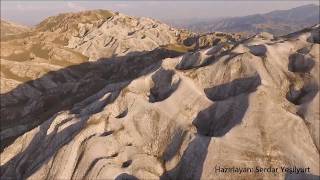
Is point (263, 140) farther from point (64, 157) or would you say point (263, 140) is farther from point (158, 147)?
point (64, 157)

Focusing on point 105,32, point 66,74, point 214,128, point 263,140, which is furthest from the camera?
point 105,32

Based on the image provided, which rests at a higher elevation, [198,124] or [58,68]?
[198,124]

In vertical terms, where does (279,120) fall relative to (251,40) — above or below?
below

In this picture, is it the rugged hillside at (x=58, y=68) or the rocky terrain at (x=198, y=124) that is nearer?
the rocky terrain at (x=198, y=124)

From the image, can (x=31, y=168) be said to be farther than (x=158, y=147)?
Yes

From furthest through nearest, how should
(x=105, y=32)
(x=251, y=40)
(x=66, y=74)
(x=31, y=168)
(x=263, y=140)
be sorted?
(x=105, y=32), (x=66, y=74), (x=251, y=40), (x=31, y=168), (x=263, y=140)

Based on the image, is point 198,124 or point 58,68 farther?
point 58,68

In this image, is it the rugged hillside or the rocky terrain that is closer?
the rocky terrain

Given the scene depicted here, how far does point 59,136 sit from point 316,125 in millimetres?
26147

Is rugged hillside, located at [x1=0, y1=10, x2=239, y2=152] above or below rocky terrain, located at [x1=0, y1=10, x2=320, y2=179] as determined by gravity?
below

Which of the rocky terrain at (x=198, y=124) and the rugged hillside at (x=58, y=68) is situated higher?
the rocky terrain at (x=198, y=124)

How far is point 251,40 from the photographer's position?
5175cm

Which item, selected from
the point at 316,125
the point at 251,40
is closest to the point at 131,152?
the point at 316,125

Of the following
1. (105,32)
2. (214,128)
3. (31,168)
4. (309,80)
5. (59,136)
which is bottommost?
(105,32)
